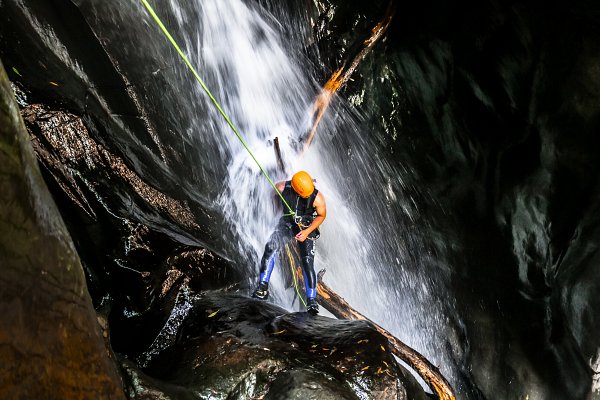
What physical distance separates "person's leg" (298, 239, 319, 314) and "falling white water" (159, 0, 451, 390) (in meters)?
1.36

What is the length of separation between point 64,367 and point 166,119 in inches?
209

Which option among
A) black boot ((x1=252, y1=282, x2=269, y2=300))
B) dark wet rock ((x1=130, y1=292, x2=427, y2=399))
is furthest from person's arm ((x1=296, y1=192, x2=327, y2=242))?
dark wet rock ((x1=130, y1=292, x2=427, y2=399))

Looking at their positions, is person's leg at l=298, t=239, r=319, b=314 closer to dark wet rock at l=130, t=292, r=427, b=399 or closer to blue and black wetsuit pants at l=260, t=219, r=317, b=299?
blue and black wetsuit pants at l=260, t=219, r=317, b=299

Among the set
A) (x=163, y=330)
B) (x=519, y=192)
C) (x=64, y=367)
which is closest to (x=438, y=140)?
(x=519, y=192)

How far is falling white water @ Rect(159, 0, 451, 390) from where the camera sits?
8.55 metres

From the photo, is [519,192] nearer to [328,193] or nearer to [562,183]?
[562,183]

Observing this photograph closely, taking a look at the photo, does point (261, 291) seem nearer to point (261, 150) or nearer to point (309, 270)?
point (309, 270)

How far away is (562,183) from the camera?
7.04 meters

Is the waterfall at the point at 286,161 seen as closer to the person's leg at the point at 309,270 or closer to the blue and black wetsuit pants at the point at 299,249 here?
the blue and black wetsuit pants at the point at 299,249

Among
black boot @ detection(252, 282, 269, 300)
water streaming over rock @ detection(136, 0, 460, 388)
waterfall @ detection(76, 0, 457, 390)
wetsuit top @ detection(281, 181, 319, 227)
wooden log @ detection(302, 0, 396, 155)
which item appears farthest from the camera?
wooden log @ detection(302, 0, 396, 155)

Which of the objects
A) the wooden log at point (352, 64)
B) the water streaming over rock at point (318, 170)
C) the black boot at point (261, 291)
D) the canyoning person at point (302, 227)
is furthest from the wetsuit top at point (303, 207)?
the wooden log at point (352, 64)

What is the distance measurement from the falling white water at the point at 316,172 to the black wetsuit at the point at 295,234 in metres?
1.31

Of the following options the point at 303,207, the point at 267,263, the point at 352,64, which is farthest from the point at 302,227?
the point at 352,64

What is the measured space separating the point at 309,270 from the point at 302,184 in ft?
3.54
